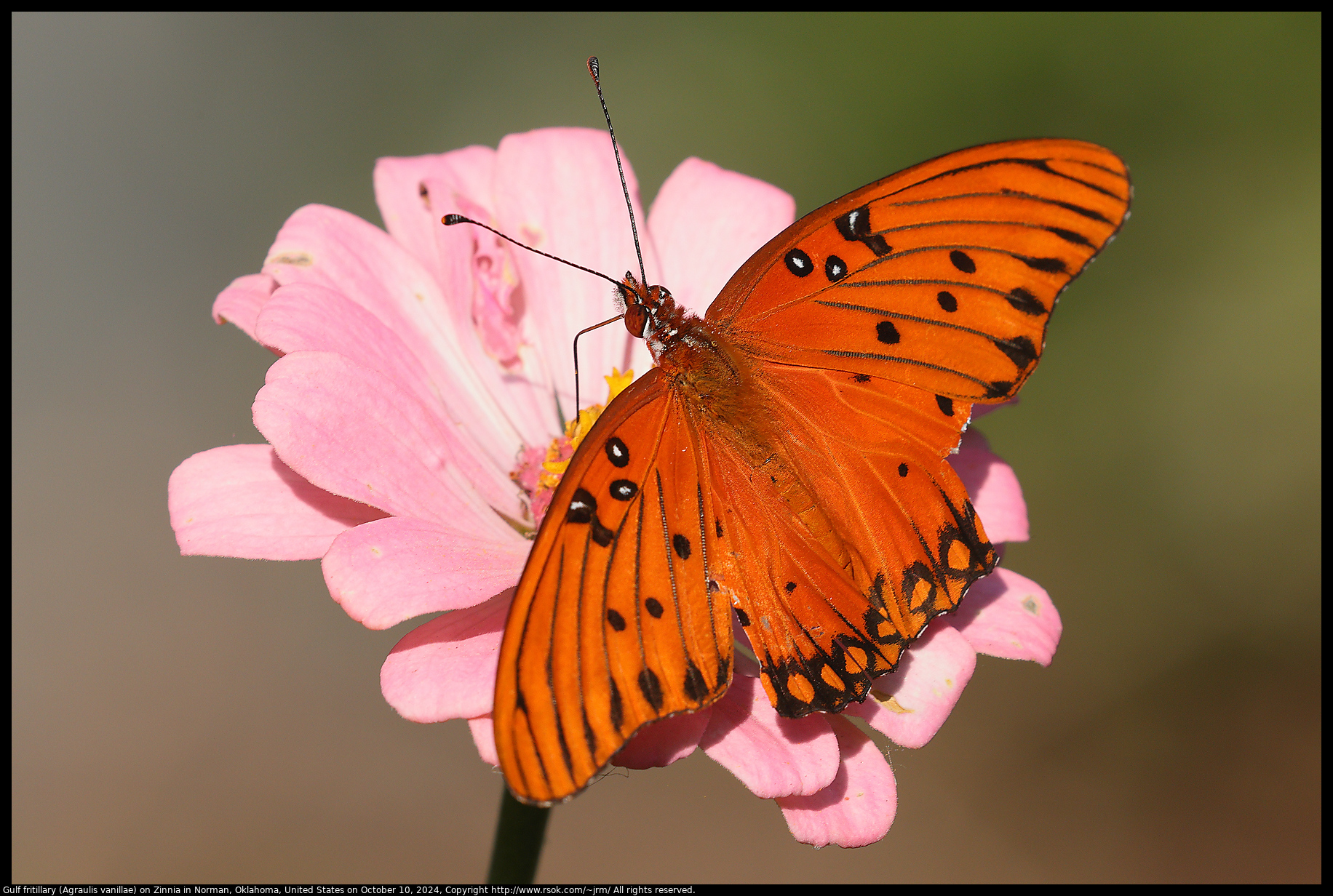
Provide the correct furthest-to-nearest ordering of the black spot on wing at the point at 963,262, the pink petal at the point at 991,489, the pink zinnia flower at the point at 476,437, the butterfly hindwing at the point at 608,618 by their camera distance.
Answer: the pink petal at the point at 991,489 → the black spot on wing at the point at 963,262 → the pink zinnia flower at the point at 476,437 → the butterfly hindwing at the point at 608,618

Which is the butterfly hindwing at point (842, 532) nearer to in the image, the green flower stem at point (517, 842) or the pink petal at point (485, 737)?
the pink petal at point (485, 737)

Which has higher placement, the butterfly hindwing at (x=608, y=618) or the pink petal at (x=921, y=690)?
the butterfly hindwing at (x=608, y=618)

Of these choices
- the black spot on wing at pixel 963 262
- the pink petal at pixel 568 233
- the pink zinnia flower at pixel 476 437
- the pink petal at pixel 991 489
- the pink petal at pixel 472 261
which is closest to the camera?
the pink zinnia flower at pixel 476 437

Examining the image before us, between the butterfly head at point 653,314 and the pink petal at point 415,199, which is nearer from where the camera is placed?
the butterfly head at point 653,314

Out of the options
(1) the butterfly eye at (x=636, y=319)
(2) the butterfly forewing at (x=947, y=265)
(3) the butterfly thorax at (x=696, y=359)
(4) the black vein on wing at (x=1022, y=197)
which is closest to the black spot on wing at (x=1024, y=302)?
(2) the butterfly forewing at (x=947, y=265)

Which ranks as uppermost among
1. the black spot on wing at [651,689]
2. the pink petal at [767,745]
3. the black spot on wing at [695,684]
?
the black spot on wing at [651,689]

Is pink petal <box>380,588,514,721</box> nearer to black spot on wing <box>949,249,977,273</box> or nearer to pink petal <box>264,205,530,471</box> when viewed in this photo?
pink petal <box>264,205,530,471</box>

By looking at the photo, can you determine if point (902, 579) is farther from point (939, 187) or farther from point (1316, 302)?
point (1316, 302)
